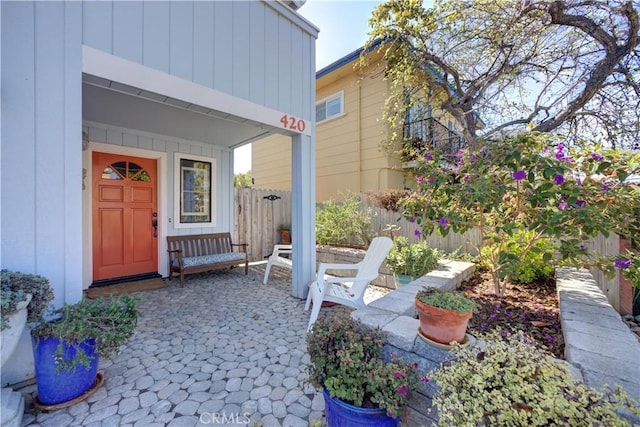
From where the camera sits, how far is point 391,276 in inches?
173

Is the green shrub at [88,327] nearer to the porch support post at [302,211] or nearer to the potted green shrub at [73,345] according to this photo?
the potted green shrub at [73,345]

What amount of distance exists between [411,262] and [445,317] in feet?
7.90

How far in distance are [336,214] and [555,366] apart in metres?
4.54

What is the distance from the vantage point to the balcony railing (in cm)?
699

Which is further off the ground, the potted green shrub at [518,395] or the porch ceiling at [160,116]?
the porch ceiling at [160,116]

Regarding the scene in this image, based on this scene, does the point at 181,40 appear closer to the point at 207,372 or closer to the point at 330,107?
the point at 207,372

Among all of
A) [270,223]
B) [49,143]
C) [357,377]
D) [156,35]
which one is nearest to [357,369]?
[357,377]

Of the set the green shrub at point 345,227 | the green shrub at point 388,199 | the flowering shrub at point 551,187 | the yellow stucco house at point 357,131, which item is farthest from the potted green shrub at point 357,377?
the yellow stucco house at point 357,131

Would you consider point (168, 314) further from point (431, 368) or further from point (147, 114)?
point (431, 368)

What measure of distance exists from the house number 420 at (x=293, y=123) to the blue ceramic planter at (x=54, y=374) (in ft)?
9.57

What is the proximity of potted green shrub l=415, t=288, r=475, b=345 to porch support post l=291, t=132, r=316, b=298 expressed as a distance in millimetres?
2366

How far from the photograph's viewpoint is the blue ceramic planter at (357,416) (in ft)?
4.53

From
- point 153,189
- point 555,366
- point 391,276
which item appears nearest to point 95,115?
point 153,189

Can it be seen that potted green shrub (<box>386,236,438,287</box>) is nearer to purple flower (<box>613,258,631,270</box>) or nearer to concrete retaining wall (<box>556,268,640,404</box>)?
concrete retaining wall (<box>556,268,640,404</box>)
